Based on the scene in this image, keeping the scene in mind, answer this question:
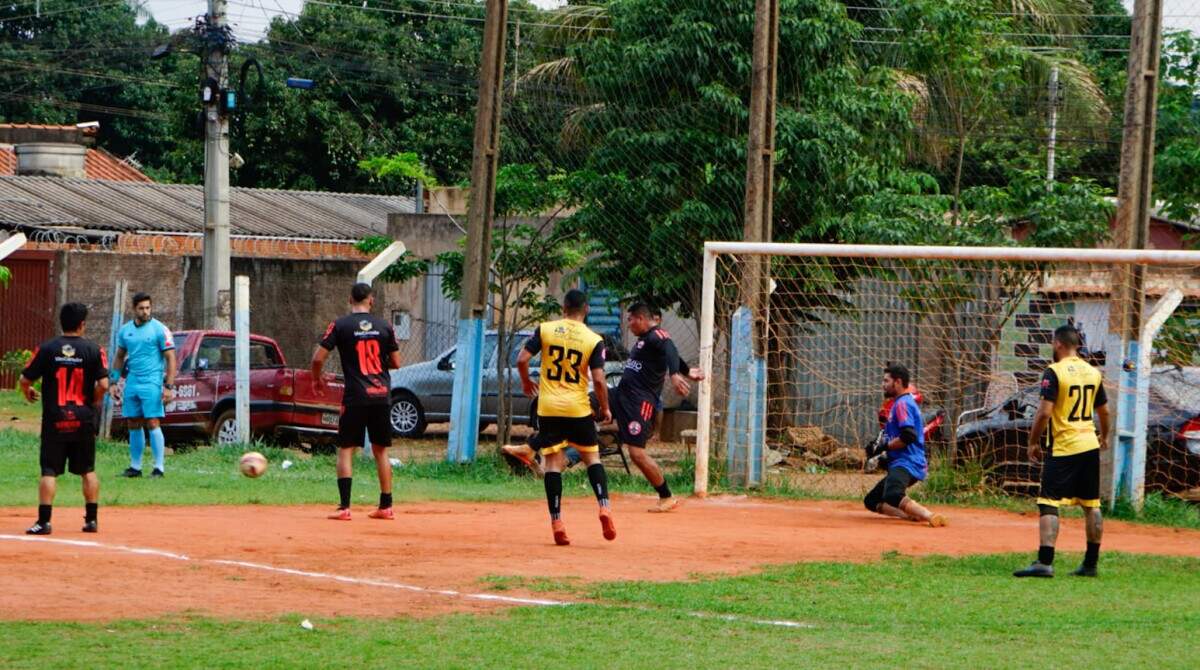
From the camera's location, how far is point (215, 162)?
23266mm

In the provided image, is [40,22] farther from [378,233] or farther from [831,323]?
[831,323]

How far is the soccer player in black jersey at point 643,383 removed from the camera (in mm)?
14148

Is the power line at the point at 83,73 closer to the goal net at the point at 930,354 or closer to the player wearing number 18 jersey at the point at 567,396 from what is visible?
the goal net at the point at 930,354

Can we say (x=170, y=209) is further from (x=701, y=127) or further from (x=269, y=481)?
(x=269, y=481)

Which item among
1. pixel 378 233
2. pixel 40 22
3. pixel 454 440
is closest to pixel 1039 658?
pixel 454 440

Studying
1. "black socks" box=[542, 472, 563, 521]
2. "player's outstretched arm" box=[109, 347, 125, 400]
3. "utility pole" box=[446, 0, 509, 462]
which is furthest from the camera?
"utility pole" box=[446, 0, 509, 462]

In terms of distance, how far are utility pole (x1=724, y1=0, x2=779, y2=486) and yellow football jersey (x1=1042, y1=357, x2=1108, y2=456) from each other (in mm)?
5910

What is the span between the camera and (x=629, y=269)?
66.6 feet

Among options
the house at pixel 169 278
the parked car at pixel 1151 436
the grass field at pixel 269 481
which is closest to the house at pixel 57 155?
the house at pixel 169 278

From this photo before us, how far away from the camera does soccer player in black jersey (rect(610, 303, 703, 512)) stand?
14148 mm

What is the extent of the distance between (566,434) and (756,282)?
16.7ft

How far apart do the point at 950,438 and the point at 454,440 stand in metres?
5.50

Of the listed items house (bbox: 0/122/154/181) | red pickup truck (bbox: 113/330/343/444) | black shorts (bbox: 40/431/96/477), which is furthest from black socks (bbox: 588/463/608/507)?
house (bbox: 0/122/154/181)

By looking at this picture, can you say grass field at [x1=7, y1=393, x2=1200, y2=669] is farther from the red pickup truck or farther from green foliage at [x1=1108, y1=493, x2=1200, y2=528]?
the red pickup truck
